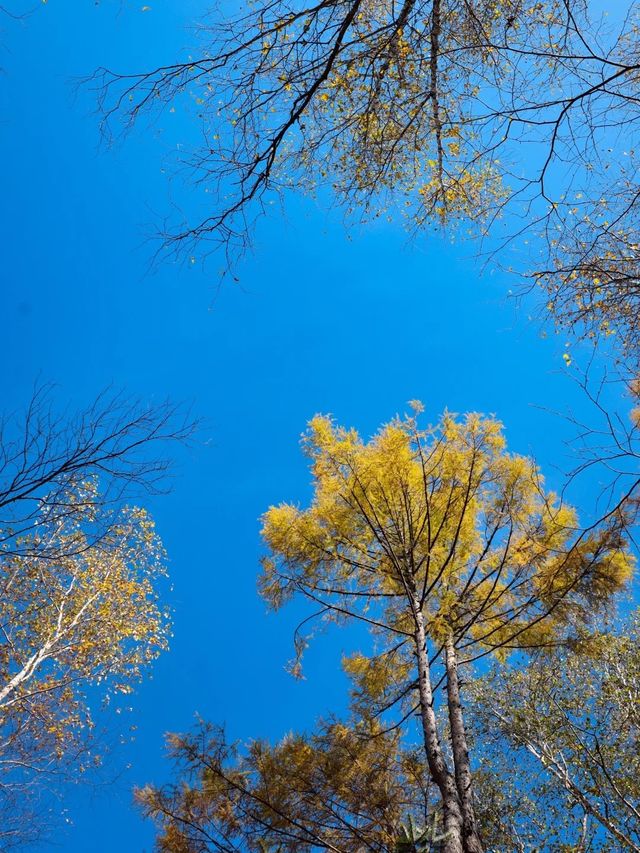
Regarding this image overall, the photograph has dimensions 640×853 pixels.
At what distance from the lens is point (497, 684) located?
11.3 m

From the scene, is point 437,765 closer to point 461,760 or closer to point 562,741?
point 461,760

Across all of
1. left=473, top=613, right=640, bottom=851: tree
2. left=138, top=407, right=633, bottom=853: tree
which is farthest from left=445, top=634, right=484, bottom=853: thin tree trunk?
left=473, top=613, right=640, bottom=851: tree

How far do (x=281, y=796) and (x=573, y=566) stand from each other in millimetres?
4450

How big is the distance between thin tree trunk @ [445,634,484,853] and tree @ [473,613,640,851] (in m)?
2.46

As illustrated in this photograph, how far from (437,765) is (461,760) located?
1.02 m

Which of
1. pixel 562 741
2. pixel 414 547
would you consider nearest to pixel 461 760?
pixel 414 547

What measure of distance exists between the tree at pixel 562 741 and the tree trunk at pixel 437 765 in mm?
4010

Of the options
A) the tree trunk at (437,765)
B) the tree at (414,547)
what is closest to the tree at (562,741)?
the tree at (414,547)

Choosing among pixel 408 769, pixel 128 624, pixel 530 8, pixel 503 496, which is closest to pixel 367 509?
pixel 503 496

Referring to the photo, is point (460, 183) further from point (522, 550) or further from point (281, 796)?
point (281, 796)

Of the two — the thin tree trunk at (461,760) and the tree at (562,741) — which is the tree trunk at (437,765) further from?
the tree at (562,741)

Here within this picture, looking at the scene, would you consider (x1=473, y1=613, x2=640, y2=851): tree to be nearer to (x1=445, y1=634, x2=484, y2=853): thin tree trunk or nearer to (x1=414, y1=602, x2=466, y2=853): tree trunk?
(x1=445, y1=634, x2=484, y2=853): thin tree trunk

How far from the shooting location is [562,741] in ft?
31.2

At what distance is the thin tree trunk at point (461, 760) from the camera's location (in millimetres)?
4574
